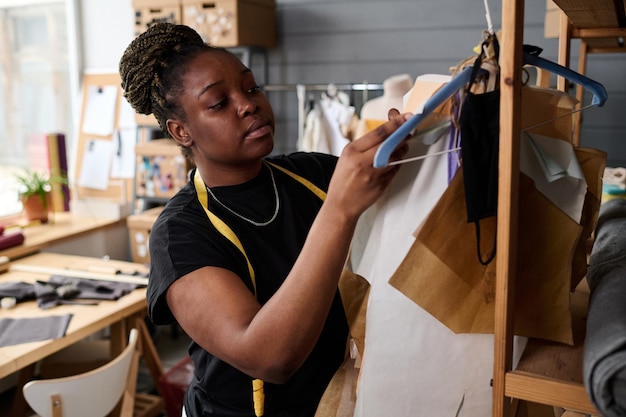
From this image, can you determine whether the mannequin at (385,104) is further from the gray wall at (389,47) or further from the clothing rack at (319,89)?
the gray wall at (389,47)

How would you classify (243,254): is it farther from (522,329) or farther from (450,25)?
(450,25)

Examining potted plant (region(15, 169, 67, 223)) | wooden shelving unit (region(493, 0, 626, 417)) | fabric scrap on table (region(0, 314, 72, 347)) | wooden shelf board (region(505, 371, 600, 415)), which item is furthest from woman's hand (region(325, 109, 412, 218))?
potted plant (region(15, 169, 67, 223))

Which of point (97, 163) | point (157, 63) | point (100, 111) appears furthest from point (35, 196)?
point (157, 63)

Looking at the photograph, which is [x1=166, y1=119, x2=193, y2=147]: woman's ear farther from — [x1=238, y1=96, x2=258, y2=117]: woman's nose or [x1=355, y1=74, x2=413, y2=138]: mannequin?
[x1=355, y1=74, x2=413, y2=138]: mannequin

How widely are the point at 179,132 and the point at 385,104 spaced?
6.15 feet

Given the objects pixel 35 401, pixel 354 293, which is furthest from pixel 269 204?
pixel 35 401

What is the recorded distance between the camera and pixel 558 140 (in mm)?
810

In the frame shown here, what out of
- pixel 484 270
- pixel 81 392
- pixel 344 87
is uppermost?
pixel 344 87

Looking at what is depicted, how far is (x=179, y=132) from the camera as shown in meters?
1.17

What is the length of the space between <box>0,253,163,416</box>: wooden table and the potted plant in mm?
465

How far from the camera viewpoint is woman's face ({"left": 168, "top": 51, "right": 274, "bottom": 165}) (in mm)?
1086

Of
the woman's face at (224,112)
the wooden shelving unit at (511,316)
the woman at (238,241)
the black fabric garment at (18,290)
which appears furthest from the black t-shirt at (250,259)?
the black fabric garment at (18,290)

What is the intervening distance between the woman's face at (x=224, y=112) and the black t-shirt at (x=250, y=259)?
0.11 meters

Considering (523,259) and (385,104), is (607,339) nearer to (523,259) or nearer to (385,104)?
(523,259)
